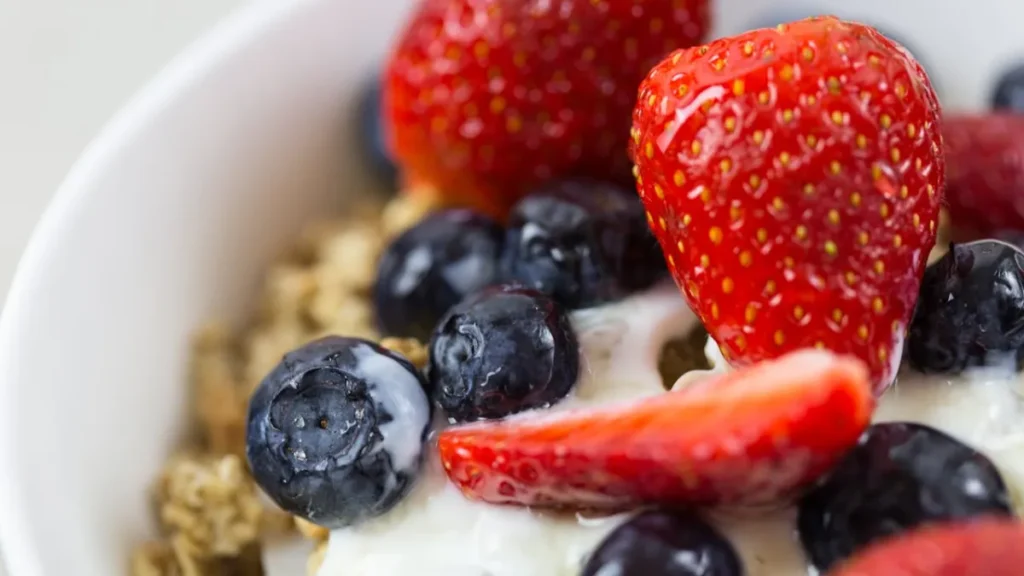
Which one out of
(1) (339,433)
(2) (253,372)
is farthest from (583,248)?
(2) (253,372)

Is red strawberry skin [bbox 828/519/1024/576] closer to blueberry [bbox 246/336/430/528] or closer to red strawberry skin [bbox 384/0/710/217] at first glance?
blueberry [bbox 246/336/430/528]

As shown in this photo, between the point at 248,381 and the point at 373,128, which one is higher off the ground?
the point at 373,128

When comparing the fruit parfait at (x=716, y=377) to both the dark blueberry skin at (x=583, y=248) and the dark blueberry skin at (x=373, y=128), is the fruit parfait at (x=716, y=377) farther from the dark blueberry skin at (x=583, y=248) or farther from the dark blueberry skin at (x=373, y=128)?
the dark blueberry skin at (x=373, y=128)

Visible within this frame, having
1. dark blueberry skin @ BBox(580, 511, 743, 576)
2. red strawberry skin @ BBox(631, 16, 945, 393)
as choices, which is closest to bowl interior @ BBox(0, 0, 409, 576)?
dark blueberry skin @ BBox(580, 511, 743, 576)

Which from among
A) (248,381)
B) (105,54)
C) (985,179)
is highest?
(105,54)

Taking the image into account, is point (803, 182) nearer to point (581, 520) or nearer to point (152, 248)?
point (581, 520)

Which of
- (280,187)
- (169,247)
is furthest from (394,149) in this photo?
(169,247)
